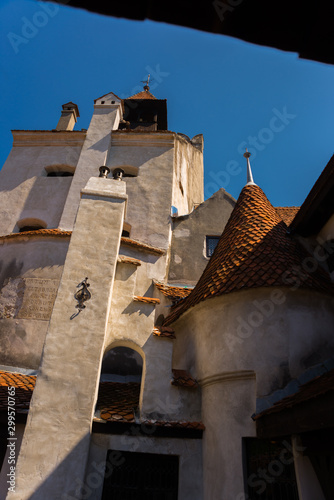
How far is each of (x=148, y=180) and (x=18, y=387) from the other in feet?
31.5

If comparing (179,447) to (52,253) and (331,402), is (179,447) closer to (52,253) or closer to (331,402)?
(331,402)

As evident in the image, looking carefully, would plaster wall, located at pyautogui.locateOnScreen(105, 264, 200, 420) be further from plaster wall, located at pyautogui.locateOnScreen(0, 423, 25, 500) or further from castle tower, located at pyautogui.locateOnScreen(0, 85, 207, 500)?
plaster wall, located at pyautogui.locateOnScreen(0, 423, 25, 500)

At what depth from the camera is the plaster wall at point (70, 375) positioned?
200 inches

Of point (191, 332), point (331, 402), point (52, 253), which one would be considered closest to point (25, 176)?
point (52, 253)

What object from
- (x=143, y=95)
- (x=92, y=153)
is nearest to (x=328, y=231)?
(x=92, y=153)

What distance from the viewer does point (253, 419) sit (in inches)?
217

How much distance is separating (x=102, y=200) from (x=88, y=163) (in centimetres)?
689

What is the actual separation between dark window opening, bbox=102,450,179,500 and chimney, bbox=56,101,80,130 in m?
16.0

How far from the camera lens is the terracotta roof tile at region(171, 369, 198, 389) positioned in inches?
257

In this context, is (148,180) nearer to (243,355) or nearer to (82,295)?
(82,295)

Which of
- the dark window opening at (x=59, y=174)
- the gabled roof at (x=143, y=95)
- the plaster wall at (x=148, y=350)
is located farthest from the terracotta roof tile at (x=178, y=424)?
the gabled roof at (x=143, y=95)

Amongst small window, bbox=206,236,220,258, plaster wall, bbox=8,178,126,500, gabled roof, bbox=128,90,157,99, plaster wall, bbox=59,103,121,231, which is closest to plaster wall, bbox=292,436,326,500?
plaster wall, bbox=8,178,126,500

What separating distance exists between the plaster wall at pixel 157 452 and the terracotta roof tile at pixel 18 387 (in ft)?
5.42

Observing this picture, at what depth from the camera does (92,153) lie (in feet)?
48.0
